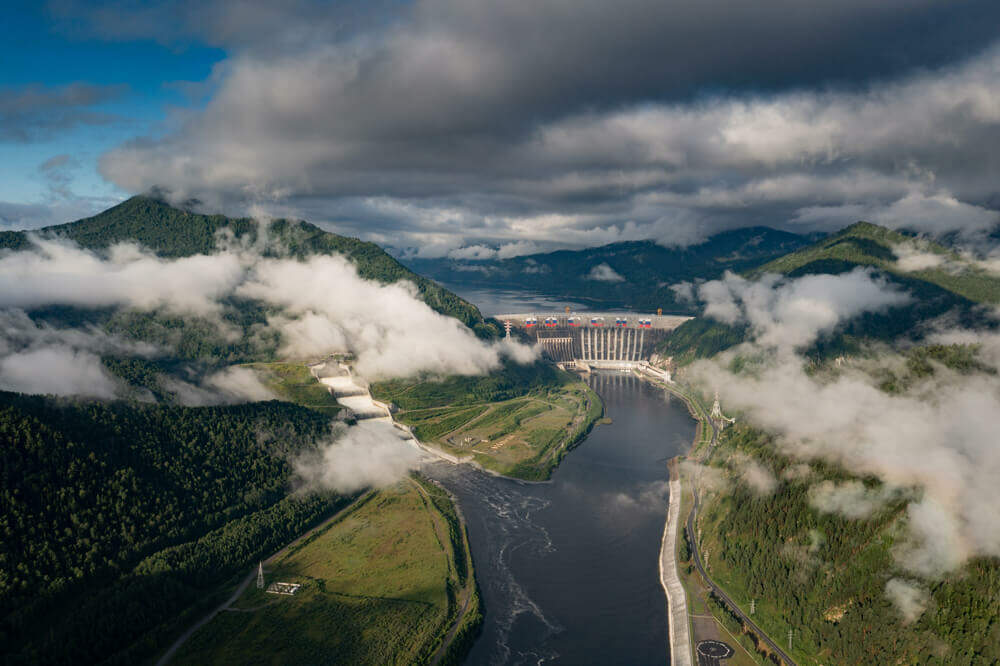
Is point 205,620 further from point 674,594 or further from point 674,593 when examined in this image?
point 674,593

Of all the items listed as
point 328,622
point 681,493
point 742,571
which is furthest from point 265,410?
point 742,571

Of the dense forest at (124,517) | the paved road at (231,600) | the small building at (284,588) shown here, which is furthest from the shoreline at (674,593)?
the dense forest at (124,517)

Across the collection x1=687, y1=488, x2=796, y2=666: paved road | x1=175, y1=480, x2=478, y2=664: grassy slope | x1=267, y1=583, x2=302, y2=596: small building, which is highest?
x1=267, y1=583, x2=302, y2=596: small building

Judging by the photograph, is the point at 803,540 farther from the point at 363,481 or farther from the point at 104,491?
the point at 104,491

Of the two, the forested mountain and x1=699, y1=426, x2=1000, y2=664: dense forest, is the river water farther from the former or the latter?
x1=699, y1=426, x2=1000, y2=664: dense forest

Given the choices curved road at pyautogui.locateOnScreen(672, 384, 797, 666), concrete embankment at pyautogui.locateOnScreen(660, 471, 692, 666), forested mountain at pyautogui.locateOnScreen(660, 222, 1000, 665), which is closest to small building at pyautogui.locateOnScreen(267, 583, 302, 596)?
concrete embankment at pyautogui.locateOnScreen(660, 471, 692, 666)

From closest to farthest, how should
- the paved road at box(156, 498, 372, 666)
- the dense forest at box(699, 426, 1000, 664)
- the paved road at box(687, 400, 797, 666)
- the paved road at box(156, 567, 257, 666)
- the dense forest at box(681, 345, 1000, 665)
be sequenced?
1. the dense forest at box(699, 426, 1000, 664)
2. the dense forest at box(681, 345, 1000, 665)
3. the paved road at box(156, 567, 257, 666)
4. the paved road at box(156, 498, 372, 666)
5. the paved road at box(687, 400, 797, 666)
